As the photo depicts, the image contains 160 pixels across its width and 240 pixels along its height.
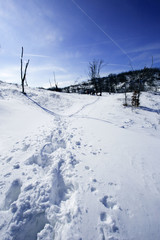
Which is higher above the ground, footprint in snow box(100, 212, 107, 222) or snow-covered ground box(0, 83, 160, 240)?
snow-covered ground box(0, 83, 160, 240)

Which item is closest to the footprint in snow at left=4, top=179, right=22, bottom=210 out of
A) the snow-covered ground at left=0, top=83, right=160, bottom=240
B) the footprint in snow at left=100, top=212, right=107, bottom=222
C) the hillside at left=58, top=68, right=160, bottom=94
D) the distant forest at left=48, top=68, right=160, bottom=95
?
the snow-covered ground at left=0, top=83, right=160, bottom=240

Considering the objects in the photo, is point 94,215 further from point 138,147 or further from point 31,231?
point 138,147

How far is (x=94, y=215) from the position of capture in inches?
77.0

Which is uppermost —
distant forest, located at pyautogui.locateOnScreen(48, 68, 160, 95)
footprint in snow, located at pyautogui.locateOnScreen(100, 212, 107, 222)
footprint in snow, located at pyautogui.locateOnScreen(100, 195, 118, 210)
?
distant forest, located at pyautogui.locateOnScreen(48, 68, 160, 95)

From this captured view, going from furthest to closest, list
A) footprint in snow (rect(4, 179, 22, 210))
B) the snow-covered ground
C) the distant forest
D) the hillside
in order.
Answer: the hillside → the distant forest → footprint in snow (rect(4, 179, 22, 210)) → the snow-covered ground

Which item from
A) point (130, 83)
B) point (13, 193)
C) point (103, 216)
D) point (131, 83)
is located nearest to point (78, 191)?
point (103, 216)

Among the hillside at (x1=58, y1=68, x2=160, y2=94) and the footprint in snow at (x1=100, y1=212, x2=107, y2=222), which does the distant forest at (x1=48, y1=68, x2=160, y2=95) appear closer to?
the hillside at (x1=58, y1=68, x2=160, y2=94)

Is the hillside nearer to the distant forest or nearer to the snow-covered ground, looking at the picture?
the distant forest

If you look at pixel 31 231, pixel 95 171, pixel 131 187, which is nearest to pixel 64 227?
pixel 31 231

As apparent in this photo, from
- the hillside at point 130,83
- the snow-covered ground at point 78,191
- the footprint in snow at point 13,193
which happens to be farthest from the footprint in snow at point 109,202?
the hillside at point 130,83

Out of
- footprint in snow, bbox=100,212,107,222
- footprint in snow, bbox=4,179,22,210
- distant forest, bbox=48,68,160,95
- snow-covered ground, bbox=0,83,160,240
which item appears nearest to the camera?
snow-covered ground, bbox=0,83,160,240

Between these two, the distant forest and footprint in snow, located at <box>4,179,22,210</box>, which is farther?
the distant forest

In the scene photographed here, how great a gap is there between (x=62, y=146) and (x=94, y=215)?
273 centimetres

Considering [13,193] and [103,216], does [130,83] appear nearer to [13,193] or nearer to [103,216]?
[103,216]
